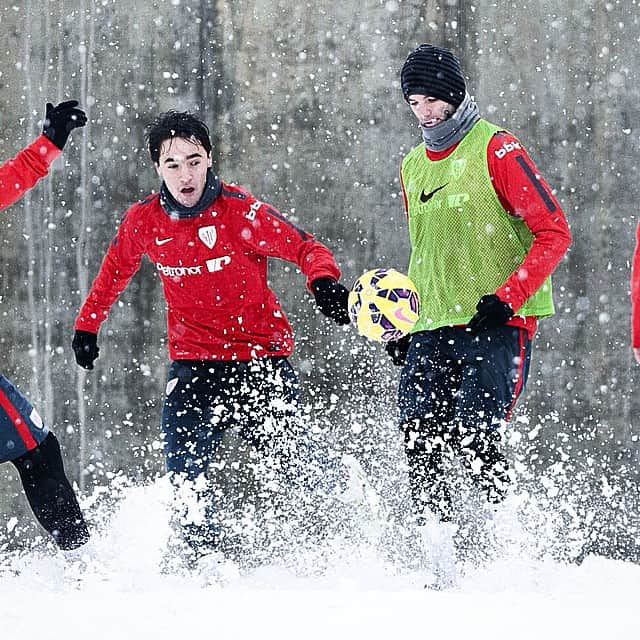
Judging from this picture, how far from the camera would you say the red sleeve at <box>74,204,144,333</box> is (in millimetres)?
3768

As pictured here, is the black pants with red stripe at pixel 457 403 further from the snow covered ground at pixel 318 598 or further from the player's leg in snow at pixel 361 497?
the player's leg in snow at pixel 361 497

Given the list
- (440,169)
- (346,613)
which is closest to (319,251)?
(440,169)

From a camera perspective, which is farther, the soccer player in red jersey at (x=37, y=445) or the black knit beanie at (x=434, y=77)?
the black knit beanie at (x=434, y=77)

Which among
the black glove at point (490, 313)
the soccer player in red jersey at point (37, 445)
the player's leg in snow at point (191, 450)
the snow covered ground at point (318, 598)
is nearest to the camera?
the snow covered ground at point (318, 598)

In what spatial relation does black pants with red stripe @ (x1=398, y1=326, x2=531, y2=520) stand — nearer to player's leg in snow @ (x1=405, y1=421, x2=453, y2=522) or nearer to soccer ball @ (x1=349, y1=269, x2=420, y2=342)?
player's leg in snow @ (x1=405, y1=421, x2=453, y2=522)

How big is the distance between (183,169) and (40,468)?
1.34 meters

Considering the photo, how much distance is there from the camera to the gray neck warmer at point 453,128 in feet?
11.0

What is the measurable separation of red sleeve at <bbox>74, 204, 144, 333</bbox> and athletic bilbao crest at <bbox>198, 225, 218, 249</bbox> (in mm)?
309

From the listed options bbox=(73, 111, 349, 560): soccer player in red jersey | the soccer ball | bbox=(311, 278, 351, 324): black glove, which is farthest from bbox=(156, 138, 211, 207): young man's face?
the soccer ball

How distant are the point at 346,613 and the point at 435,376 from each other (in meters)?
1.05

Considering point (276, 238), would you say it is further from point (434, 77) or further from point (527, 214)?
point (527, 214)

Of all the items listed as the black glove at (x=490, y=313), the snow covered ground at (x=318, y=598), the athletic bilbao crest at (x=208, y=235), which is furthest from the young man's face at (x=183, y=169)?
the snow covered ground at (x=318, y=598)

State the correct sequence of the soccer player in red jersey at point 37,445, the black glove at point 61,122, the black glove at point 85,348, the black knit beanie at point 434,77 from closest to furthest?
the soccer player in red jersey at point 37,445 < the black knit beanie at point 434,77 < the black glove at point 61,122 < the black glove at point 85,348

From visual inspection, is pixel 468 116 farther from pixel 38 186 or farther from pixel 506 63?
pixel 38 186
